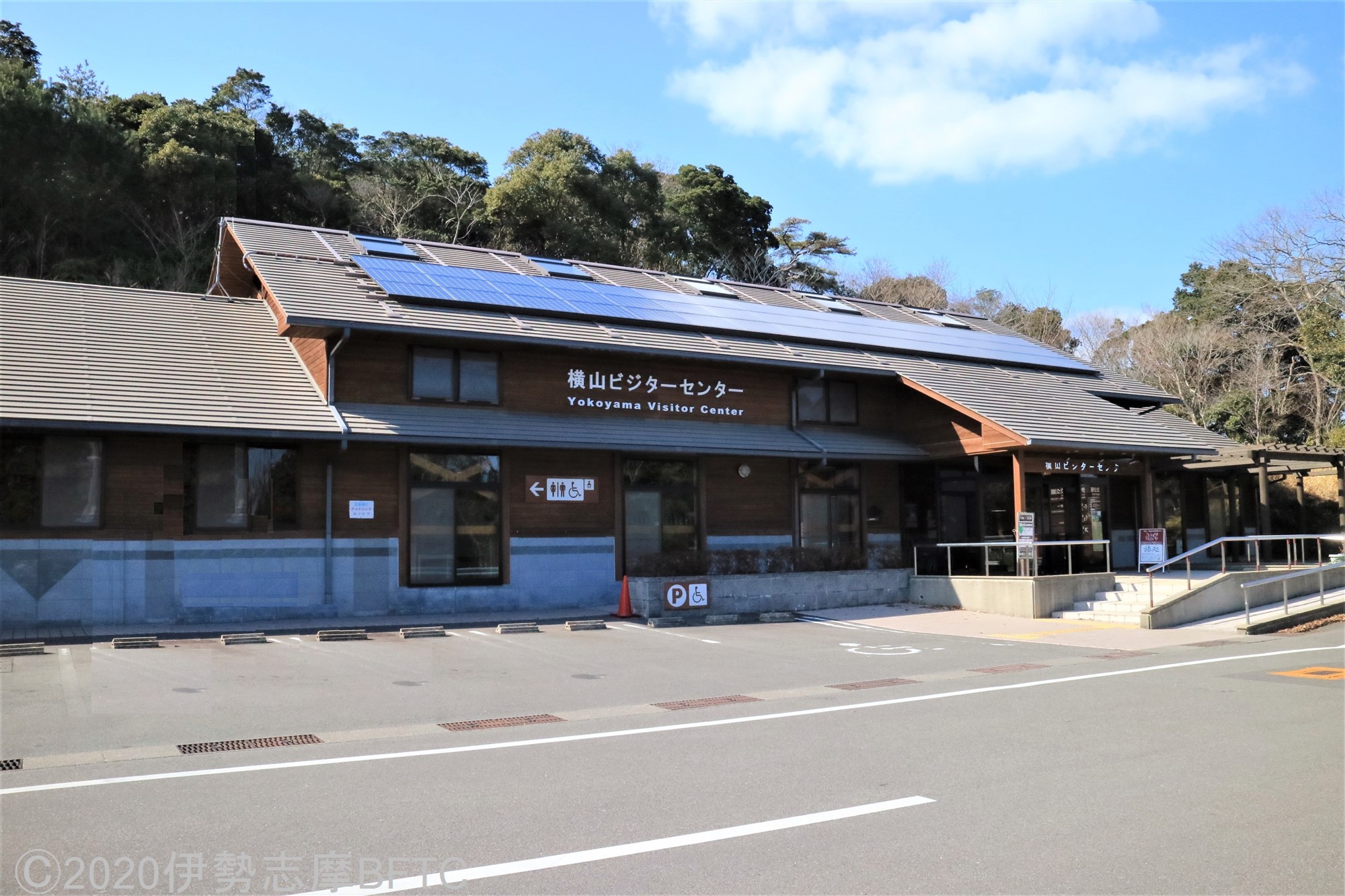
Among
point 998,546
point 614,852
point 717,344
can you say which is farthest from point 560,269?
point 614,852

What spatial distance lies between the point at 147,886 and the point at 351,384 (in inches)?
540

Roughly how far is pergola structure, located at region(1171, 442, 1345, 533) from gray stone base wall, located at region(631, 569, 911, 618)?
925cm

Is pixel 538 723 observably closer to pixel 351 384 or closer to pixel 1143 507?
pixel 351 384

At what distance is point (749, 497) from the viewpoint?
72.1ft

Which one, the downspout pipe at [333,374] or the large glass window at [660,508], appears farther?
the large glass window at [660,508]

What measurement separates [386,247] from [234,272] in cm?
362

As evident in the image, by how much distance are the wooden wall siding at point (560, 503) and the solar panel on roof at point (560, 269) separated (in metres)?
6.13

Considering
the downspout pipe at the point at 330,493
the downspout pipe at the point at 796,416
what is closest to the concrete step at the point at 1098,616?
the downspout pipe at the point at 796,416

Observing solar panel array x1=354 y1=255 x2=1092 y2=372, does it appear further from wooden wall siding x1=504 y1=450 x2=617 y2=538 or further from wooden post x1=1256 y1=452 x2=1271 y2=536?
wooden post x1=1256 y1=452 x2=1271 y2=536

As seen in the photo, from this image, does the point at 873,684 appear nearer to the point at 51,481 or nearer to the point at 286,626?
the point at 286,626

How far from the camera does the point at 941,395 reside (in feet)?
72.1

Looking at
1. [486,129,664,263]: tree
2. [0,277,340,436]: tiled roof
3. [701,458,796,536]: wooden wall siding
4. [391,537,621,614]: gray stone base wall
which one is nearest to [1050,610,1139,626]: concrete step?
[701,458,796,536]: wooden wall siding

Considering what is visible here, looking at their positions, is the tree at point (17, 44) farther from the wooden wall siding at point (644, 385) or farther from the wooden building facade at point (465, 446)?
the wooden wall siding at point (644, 385)

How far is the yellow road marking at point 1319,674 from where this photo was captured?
471 inches
